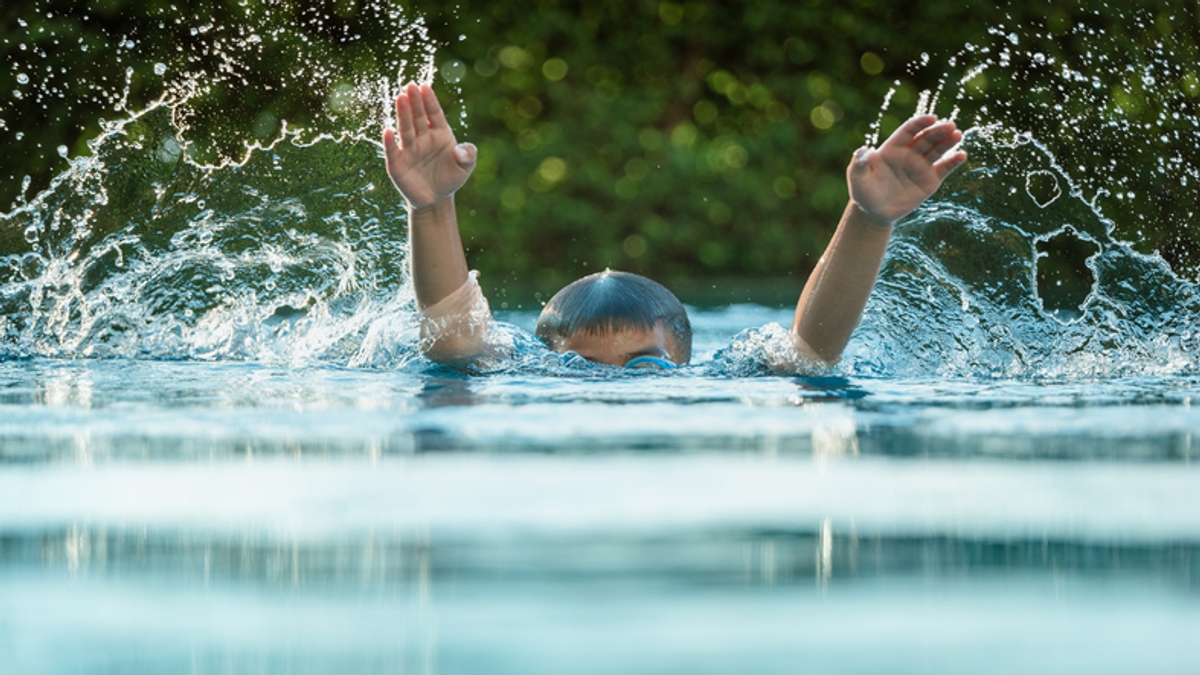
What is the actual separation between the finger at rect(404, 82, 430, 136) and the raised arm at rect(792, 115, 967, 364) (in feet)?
2.69

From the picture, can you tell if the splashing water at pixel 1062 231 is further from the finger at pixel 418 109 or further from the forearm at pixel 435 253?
the finger at pixel 418 109

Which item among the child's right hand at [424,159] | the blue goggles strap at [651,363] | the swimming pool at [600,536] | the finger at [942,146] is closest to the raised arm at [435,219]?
the child's right hand at [424,159]

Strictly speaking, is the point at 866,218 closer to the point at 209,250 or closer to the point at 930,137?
the point at 930,137

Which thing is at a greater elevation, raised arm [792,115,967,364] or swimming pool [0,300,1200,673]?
raised arm [792,115,967,364]

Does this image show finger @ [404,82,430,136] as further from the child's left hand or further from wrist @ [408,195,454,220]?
the child's left hand

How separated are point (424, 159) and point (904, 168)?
92 centimetres

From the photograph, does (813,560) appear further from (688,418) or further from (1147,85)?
(1147,85)

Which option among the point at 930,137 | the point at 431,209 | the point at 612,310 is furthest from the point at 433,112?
the point at 930,137

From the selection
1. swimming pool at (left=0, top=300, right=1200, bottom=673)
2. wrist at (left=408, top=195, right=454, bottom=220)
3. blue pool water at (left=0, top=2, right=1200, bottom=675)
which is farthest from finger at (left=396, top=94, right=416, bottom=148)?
swimming pool at (left=0, top=300, right=1200, bottom=673)

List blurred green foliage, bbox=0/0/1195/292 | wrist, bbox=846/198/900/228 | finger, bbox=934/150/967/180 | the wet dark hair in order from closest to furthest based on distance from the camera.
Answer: finger, bbox=934/150/967/180
wrist, bbox=846/198/900/228
the wet dark hair
blurred green foliage, bbox=0/0/1195/292

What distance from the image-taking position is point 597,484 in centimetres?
144

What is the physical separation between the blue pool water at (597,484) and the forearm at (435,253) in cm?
13

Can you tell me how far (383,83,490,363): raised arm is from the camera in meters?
2.70

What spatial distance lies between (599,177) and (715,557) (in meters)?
6.46
